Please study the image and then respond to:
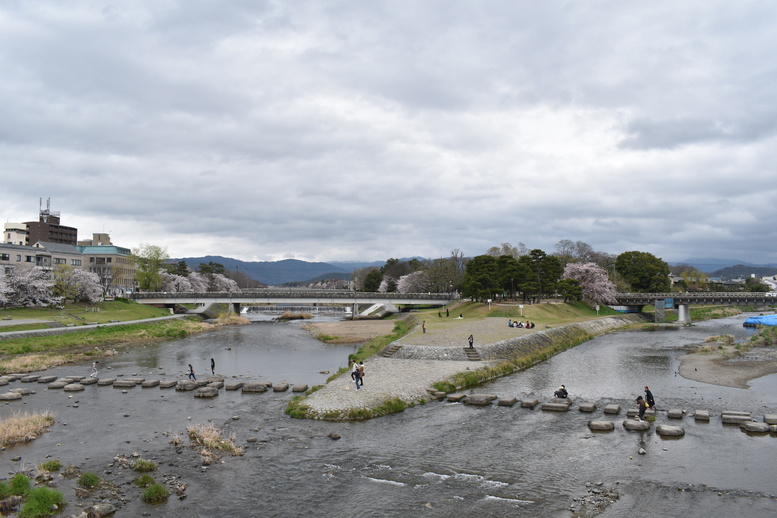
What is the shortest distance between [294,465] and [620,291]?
393ft

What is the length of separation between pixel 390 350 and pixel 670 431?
2732cm

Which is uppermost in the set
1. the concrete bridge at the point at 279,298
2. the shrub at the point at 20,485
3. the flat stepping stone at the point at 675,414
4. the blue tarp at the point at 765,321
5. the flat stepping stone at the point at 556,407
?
the concrete bridge at the point at 279,298

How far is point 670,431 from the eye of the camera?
88.1ft

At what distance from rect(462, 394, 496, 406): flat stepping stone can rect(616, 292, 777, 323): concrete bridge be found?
290ft

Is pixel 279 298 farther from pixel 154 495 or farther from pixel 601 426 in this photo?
pixel 154 495

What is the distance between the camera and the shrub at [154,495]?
19422 millimetres

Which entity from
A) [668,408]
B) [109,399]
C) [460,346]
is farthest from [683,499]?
[109,399]

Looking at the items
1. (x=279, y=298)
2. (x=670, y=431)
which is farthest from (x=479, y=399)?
(x=279, y=298)

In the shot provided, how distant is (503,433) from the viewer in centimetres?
2759

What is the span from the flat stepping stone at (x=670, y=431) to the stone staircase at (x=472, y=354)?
2019cm

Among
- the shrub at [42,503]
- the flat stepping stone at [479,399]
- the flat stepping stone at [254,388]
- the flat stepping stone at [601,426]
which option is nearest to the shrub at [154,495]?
the shrub at [42,503]

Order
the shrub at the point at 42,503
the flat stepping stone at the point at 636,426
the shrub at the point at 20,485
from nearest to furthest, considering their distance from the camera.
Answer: the shrub at the point at 42,503 → the shrub at the point at 20,485 → the flat stepping stone at the point at 636,426

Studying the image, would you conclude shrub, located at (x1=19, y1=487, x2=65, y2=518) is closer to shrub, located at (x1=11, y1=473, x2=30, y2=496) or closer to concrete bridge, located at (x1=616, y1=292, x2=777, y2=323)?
shrub, located at (x1=11, y1=473, x2=30, y2=496)

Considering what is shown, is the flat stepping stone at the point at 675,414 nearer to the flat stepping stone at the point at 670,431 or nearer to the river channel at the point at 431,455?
the river channel at the point at 431,455
